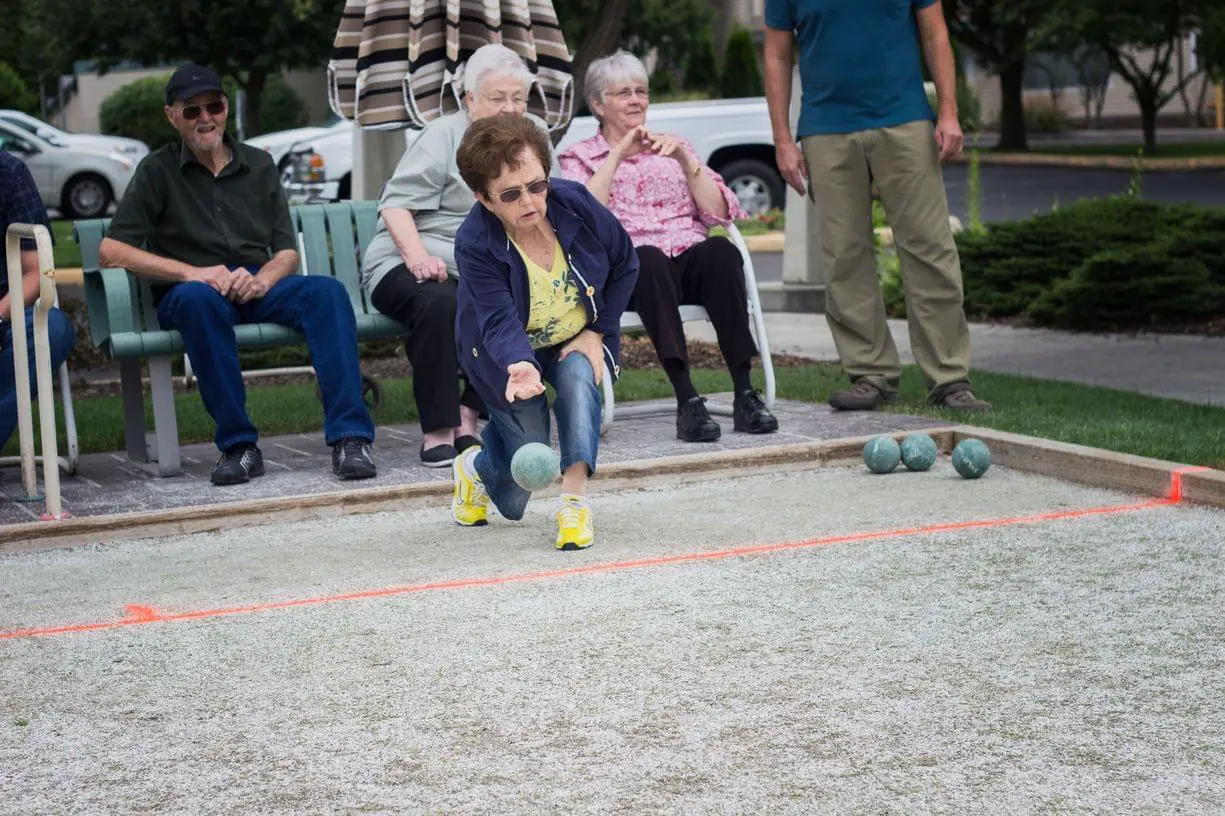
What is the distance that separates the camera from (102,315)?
7102 mm

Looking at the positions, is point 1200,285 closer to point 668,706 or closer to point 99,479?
point 99,479

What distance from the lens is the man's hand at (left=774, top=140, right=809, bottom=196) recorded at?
26.1 ft

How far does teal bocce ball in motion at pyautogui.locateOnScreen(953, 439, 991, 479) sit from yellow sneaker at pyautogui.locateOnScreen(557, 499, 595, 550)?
5.26 feet

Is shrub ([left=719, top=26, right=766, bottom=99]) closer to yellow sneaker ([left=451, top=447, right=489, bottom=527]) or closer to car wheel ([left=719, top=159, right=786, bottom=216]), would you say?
car wheel ([left=719, top=159, right=786, bottom=216])

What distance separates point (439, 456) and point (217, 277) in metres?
1.08

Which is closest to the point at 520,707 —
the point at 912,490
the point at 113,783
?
the point at 113,783

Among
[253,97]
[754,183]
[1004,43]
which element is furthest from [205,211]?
[1004,43]

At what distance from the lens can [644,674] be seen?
3.98 m

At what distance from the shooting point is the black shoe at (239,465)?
657cm

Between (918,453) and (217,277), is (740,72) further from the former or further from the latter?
(918,453)

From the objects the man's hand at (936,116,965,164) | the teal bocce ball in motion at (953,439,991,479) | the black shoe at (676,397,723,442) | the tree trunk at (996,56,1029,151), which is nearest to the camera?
the teal bocce ball in motion at (953,439,991,479)

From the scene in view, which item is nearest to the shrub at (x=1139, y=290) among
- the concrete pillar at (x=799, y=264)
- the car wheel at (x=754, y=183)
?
the concrete pillar at (x=799, y=264)

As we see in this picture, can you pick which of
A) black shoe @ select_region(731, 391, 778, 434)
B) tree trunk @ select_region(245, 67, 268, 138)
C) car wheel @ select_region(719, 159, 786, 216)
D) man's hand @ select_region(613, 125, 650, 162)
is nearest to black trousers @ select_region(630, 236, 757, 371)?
black shoe @ select_region(731, 391, 778, 434)

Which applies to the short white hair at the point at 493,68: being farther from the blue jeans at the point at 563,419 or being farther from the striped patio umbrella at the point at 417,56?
the blue jeans at the point at 563,419
